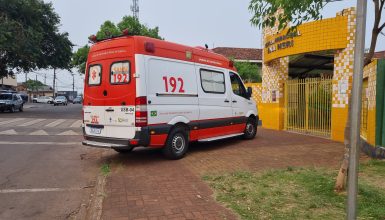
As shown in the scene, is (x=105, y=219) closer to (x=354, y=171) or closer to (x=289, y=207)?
(x=289, y=207)

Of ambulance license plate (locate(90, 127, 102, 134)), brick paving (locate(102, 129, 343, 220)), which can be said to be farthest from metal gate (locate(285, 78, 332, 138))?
ambulance license plate (locate(90, 127, 102, 134))

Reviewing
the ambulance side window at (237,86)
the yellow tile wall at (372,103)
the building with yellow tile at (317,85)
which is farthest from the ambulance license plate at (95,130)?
the yellow tile wall at (372,103)

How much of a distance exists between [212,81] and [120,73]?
2823 mm

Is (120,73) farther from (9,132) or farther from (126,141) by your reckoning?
(9,132)

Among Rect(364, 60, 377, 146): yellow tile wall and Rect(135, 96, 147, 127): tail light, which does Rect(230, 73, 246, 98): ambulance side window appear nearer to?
Rect(364, 60, 377, 146): yellow tile wall

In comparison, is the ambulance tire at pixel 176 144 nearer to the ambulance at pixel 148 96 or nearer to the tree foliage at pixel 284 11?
the ambulance at pixel 148 96

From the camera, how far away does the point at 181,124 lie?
26.3 ft

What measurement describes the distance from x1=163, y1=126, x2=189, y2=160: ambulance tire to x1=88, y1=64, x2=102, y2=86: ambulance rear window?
2.10 meters

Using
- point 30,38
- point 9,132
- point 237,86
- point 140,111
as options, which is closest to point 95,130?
point 140,111

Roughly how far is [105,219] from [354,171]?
2.96 meters

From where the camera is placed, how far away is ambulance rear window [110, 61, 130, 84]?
7.15 meters

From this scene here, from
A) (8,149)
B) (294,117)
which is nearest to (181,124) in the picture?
(8,149)

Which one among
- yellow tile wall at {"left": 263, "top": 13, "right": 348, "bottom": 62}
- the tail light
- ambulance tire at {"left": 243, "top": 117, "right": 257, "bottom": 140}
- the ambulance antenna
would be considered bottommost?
ambulance tire at {"left": 243, "top": 117, "right": 257, "bottom": 140}

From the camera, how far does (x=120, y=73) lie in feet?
23.9
